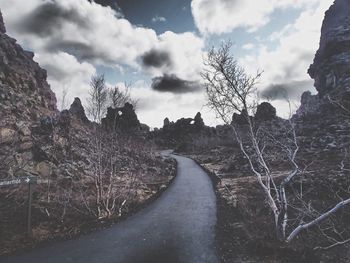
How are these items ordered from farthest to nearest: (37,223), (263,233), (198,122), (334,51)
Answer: (198,122) < (334,51) < (37,223) < (263,233)

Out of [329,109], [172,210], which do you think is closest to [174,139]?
[329,109]

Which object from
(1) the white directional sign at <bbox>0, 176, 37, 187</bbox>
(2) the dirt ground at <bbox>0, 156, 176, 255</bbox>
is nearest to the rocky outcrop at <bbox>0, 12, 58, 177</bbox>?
(2) the dirt ground at <bbox>0, 156, 176, 255</bbox>

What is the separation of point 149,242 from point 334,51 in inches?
4100

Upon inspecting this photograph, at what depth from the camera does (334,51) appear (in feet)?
303

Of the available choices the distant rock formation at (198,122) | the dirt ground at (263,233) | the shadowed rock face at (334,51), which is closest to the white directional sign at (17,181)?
the dirt ground at (263,233)

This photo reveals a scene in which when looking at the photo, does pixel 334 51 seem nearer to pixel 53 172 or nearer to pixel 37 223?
pixel 53 172

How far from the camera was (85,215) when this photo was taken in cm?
1302

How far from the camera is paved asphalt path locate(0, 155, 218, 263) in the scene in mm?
8617

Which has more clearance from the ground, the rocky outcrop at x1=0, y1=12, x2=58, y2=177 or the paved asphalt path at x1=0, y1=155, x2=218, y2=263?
the rocky outcrop at x1=0, y1=12, x2=58, y2=177

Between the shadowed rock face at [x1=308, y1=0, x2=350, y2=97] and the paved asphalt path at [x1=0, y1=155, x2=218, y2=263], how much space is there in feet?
272

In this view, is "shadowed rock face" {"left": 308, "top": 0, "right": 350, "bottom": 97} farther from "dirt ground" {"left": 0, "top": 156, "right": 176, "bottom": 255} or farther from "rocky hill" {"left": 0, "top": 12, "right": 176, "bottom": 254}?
"dirt ground" {"left": 0, "top": 156, "right": 176, "bottom": 255}

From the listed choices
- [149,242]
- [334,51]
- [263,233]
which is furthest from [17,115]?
[334,51]

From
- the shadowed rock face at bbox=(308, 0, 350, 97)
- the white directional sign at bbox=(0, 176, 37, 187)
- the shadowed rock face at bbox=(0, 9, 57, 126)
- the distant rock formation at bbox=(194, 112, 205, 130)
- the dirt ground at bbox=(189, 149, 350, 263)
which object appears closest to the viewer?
the dirt ground at bbox=(189, 149, 350, 263)

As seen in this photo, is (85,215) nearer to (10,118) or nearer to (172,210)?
(172,210)
